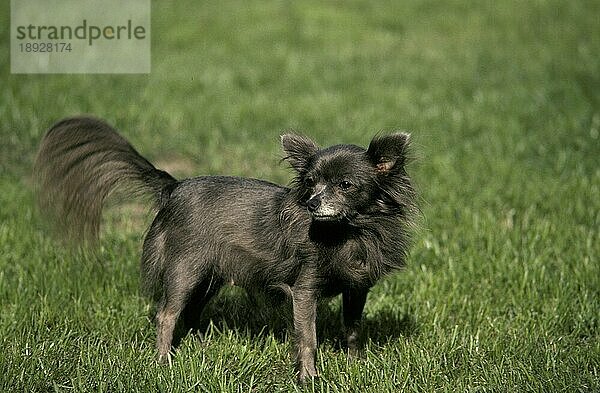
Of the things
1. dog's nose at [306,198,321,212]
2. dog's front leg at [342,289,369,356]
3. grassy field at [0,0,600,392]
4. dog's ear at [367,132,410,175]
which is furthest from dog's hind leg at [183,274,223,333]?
dog's ear at [367,132,410,175]

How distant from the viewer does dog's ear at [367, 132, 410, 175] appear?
406cm

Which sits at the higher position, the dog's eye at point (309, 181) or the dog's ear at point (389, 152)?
the dog's ear at point (389, 152)

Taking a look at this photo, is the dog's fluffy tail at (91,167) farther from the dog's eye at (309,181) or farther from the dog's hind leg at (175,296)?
the dog's eye at (309,181)

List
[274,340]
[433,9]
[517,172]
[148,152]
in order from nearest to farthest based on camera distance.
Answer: [274,340] < [517,172] < [148,152] < [433,9]

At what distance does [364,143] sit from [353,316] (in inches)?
182

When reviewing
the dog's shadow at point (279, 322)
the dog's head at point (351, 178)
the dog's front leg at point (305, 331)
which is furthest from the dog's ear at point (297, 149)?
the dog's shadow at point (279, 322)

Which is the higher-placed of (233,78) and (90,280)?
(233,78)

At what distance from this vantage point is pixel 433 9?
15797 millimetres

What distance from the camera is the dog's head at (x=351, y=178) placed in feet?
13.2

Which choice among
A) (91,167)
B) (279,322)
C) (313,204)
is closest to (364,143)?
(279,322)

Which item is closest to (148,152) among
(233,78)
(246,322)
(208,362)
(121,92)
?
(121,92)

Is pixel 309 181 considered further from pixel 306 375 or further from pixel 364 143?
pixel 364 143

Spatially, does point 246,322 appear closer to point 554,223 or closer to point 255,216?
point 255,216

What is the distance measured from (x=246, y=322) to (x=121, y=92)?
650cm
